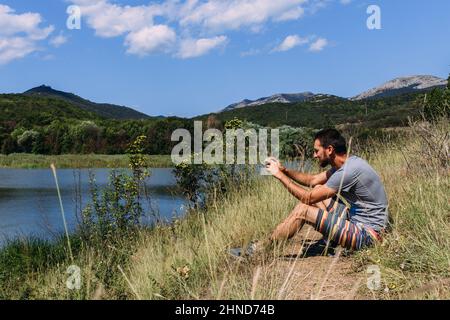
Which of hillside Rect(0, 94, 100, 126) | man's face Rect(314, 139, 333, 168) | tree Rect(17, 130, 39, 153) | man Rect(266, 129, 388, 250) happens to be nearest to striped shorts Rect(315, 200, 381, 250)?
man Rect(266, 129, 388, 250)

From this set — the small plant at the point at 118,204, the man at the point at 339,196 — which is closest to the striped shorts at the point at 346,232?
the man at the point at 339,196

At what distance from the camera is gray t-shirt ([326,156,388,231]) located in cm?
389

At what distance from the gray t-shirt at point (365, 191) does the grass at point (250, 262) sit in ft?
0.51

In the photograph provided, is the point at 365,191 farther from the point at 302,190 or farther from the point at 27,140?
the point at 27,140

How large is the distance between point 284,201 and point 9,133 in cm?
6666

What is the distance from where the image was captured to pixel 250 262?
3750 millimetres

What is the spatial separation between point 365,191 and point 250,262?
1094mm

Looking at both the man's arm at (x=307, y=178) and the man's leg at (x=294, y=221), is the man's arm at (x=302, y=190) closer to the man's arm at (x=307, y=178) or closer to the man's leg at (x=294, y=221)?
the man's leg at (x=294, y=221)

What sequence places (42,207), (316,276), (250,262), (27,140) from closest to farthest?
(316,276)
(250,262)
(42,207)
(27,140)

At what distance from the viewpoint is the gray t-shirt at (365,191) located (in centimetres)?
389

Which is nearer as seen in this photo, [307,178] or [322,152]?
[322,152]

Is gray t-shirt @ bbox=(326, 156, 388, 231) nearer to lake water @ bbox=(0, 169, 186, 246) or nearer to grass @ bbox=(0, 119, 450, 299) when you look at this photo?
grass @ bbox=(0, 119, 450, 299)

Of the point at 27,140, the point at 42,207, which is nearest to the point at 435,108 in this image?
the point at 42,207
